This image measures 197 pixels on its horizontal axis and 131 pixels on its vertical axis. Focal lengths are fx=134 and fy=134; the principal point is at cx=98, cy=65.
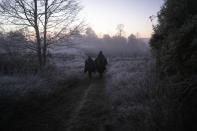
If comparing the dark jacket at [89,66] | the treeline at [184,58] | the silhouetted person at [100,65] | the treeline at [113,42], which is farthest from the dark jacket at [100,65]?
the treeline at [113,42]

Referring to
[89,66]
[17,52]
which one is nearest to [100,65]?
[89,66]

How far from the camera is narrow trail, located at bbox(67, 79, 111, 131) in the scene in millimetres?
4480

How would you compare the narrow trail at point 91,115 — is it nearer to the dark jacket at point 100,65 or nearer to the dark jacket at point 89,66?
the dark jacket at point 89,66

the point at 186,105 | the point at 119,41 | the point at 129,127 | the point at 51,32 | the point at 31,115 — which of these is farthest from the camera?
the point at 119,41

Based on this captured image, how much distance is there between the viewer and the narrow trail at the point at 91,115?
4.48 meters

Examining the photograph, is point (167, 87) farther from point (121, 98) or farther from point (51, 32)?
point (51, 32)

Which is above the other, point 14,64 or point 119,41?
point 119,41

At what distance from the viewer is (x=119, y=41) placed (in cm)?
6888

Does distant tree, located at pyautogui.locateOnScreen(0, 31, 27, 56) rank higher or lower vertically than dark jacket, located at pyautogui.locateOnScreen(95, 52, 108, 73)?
higher

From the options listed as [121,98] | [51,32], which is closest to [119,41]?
[51,32]

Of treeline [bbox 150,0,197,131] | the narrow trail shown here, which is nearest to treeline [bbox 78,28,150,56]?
the narrow trail

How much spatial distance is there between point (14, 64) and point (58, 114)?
296 inches

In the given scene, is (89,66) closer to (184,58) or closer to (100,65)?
(100,65)

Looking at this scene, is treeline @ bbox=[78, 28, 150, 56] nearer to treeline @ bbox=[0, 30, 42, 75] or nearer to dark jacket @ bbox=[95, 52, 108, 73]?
dark jacket @ bbox=[95, 52, 108, 73]
